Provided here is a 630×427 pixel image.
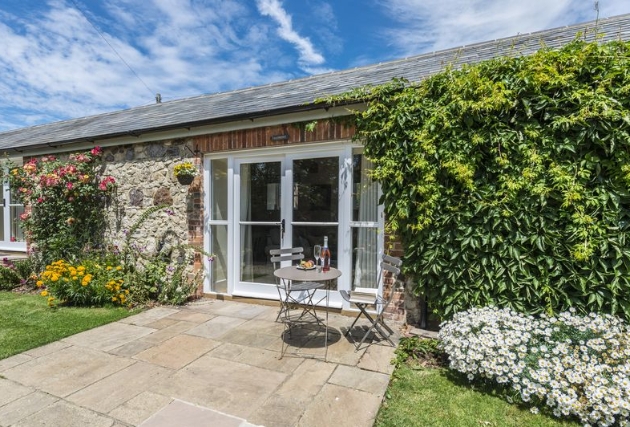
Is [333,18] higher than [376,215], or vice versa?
[333,18]

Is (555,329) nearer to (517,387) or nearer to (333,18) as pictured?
(517,387)

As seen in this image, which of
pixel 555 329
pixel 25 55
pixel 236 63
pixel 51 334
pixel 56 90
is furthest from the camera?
pixel 236 63

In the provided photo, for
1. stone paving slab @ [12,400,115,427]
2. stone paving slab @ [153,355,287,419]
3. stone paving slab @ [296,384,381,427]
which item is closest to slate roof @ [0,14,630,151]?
stone paving slab @ [153,355,287,419]

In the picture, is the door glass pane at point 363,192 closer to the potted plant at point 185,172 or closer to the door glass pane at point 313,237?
the door glass pane at point 313,237

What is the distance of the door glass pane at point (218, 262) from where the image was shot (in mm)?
5621

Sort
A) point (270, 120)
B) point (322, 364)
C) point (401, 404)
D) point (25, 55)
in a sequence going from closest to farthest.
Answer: point (401, 404) < point (322, 364) < point (270, 120) < point (25, 55)

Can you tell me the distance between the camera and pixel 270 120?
16.0 feet

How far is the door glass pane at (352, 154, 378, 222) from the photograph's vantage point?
448cm

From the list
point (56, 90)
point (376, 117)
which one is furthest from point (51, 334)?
point (56, 90)

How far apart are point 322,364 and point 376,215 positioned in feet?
7.00

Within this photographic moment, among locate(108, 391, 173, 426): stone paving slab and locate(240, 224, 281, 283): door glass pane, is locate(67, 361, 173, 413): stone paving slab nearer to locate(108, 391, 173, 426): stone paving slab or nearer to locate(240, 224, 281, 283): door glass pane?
locate(108, 391, 173, 426): stone paving slab

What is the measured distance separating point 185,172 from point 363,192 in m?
3.08

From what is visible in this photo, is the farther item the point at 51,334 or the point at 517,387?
the point at 51,334

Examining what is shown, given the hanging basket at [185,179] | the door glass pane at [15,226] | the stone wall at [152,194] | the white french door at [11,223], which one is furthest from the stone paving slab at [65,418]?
the door glass pane at [15,226]
